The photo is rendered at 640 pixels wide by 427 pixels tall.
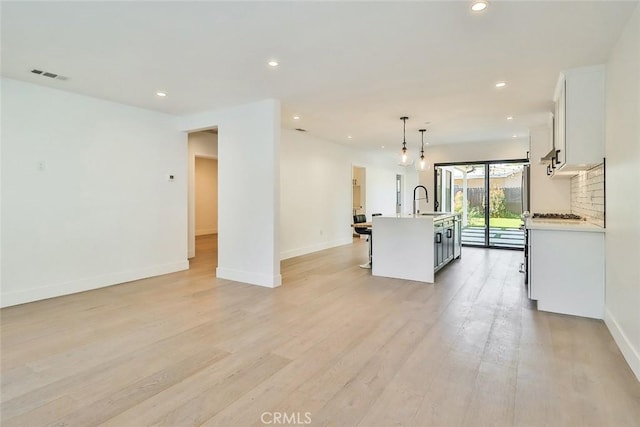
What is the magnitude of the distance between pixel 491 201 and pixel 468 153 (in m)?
1.30

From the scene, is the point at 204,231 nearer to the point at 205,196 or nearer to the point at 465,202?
the point at 205,196

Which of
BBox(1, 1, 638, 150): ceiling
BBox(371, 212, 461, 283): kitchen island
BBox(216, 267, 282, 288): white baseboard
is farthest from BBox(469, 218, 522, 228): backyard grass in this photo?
BBox(216, 267, 282, 288): white baseboard

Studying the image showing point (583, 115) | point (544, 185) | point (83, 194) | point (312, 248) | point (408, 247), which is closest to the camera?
point (583, 115)

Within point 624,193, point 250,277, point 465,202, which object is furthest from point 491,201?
point 250,277

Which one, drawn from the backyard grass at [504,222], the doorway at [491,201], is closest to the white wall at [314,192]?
the doorway at [491,201]

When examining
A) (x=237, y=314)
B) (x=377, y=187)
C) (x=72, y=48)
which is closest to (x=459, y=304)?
(x=237, y=314)

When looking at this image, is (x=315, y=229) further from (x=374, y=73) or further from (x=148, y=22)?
(x=148, y=22)

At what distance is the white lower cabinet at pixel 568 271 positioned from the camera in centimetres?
333

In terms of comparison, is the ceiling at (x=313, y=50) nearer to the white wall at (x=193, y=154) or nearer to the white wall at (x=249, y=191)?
the white wall at (x=249, y=191)

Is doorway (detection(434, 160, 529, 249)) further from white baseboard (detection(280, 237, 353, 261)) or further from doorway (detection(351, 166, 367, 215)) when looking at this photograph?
white baseboard (detection(280, 237, 353, 261))

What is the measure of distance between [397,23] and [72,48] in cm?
285

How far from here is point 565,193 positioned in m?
5.80

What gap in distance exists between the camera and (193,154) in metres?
7.05

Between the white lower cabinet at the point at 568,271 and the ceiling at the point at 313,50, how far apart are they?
1759mm
